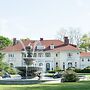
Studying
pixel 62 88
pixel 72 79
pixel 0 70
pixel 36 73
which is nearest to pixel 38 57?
pixel 0 70

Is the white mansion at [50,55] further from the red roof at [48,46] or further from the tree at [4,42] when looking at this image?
the tree at [4,42]

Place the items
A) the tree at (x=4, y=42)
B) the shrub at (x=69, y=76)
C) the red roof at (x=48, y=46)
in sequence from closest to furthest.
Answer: the shrub at (x=69, y=76) → the red roof at (x=48, y=46) → the tree at (x=4, y=42)

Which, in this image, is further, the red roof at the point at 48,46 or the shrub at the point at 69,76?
the red roof at the point at 48,46

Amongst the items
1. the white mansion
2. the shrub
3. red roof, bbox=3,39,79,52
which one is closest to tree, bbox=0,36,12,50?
red roof, bbox=3,39,79,52

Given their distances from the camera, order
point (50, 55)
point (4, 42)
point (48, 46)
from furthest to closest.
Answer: point (4, 42) → point (48, 46) → point (50, 55)

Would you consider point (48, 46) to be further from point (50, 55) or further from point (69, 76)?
point (69, 76)

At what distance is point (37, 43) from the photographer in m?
95.2

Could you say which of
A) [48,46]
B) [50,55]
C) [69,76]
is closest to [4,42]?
[48,46]

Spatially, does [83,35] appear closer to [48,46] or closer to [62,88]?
[48,46]

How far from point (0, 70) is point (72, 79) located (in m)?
24.4

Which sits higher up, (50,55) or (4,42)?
(4,42)

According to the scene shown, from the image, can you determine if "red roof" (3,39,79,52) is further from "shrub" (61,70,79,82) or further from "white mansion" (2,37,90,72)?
"shrub" (61,70,79,82)

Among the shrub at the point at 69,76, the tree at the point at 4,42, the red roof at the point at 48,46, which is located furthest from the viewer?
the tree at the point at 4,42

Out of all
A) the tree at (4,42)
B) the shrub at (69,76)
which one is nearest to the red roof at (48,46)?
the tree at (4,42)
